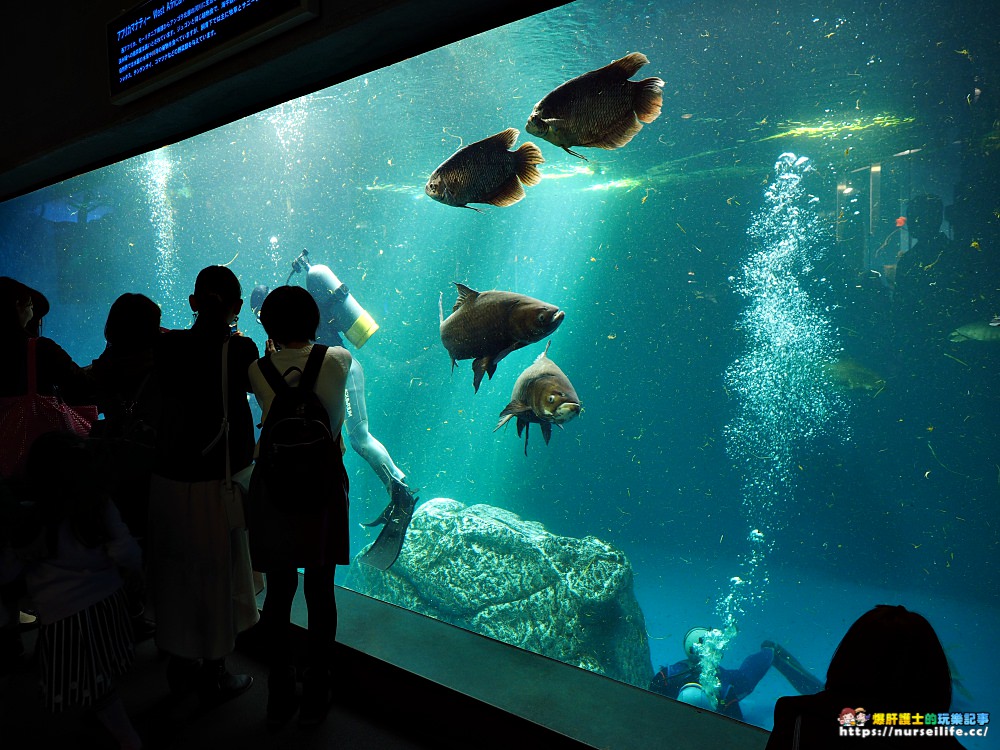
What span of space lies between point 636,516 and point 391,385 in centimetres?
1819

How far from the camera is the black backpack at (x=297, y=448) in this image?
2143mm

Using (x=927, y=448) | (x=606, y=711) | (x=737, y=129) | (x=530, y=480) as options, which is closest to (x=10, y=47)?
(x=606, y=711)

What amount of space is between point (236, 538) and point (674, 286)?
1099 inches

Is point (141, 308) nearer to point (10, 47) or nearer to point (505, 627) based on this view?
point (10, 47)

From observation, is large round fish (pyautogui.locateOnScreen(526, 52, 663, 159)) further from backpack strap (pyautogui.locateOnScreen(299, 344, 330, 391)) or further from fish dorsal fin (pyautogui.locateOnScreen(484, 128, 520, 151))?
backpack strap (pyautogui.locateOnScreen(299, 344, 330, 391))

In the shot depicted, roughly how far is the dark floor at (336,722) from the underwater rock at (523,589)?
4.61m

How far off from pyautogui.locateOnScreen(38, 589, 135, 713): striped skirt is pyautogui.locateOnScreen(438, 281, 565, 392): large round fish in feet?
6.87

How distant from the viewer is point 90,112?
14.0 feet

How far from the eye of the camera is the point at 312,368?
7.43 ft

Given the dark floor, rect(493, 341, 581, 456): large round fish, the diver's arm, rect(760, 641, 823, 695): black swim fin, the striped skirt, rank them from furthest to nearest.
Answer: rect(760, 641, 823, 695): black swim fin < the diver's arm < rect(493, 341, 581, 456): large round fish < the dark floor < the striped skirt

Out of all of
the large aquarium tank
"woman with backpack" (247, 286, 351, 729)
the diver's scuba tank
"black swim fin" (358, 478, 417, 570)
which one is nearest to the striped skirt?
"woman with backpack" (247, 286, 351, 729)

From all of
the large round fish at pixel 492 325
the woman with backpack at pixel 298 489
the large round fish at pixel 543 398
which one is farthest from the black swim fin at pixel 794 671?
the woman with backpack at pixel 298 489

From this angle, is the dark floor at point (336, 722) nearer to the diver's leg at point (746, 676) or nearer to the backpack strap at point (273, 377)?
the backpack strap at point (273, 377)

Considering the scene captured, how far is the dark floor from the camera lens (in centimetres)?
236
